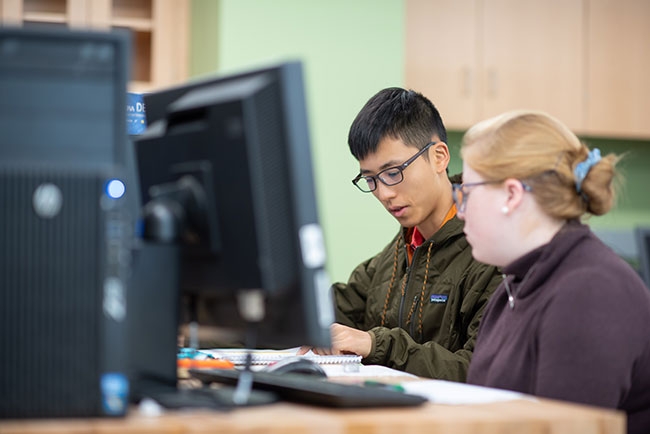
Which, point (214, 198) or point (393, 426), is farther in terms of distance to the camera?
point (214, 198)

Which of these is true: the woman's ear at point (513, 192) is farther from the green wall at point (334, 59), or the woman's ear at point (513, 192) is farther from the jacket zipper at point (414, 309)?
the green wall at point (334, 59)

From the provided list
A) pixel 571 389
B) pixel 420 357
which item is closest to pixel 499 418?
pixel 571 389

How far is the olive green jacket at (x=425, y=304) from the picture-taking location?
1.98 meters

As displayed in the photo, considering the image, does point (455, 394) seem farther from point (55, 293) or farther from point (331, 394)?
point (55, 293)

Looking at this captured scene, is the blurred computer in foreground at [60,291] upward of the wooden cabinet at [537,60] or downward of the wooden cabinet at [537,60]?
downward

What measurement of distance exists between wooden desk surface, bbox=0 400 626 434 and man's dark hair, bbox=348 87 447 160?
1.26 meters

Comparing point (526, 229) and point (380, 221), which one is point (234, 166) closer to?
point (526, 229)

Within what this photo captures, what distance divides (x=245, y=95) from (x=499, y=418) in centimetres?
46

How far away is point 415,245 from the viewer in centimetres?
242

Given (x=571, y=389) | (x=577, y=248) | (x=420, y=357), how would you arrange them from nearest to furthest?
(x=571, y=389) < (x=577, y=248) < (x=420, y=357)

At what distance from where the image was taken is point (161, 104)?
4.42 feet

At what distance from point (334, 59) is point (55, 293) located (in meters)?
2.71

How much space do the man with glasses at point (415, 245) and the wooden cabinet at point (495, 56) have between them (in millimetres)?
1569

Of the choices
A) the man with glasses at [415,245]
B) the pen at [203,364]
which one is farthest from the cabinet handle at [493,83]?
the pen at [203,364]
